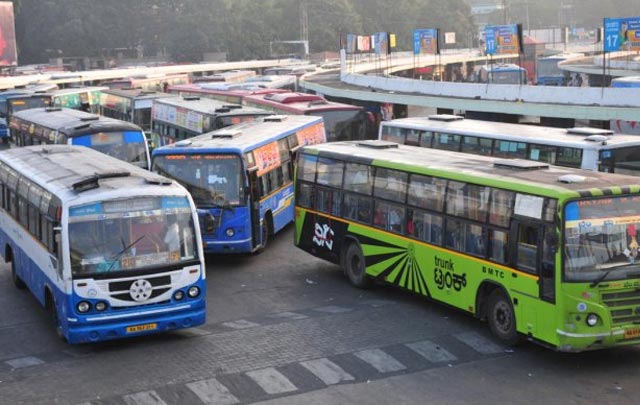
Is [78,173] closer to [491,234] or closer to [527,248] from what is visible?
[491,234]

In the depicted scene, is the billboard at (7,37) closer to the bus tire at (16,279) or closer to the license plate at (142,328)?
the bus tire at (16,279)

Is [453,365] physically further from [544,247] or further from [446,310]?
[446,310]

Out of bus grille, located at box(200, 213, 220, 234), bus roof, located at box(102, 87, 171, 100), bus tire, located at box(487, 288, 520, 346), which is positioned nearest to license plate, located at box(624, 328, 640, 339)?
bus tire, located at box(487, 288, 520, 346)

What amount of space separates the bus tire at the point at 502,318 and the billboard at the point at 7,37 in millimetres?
79531

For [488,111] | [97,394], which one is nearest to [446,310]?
[97,394]

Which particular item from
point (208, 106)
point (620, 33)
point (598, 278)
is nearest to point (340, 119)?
point (208, 106)

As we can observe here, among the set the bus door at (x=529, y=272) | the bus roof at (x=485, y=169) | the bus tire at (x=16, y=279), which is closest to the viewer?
the bus door at (x=529, y=272)

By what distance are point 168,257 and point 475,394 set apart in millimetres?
4760

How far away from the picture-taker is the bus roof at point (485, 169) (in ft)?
43.5

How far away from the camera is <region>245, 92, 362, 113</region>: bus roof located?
101 ft

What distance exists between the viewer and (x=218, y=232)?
65.0ft

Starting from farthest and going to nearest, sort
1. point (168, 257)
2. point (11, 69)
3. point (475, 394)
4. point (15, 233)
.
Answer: point (11, 69) < point (15, 233) < point (168, 257) < point (475, 394)

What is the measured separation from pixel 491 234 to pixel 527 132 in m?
8.61

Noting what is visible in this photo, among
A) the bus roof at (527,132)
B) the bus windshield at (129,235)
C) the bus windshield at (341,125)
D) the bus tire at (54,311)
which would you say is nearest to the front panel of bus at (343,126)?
the bus windshield at (341,125)
